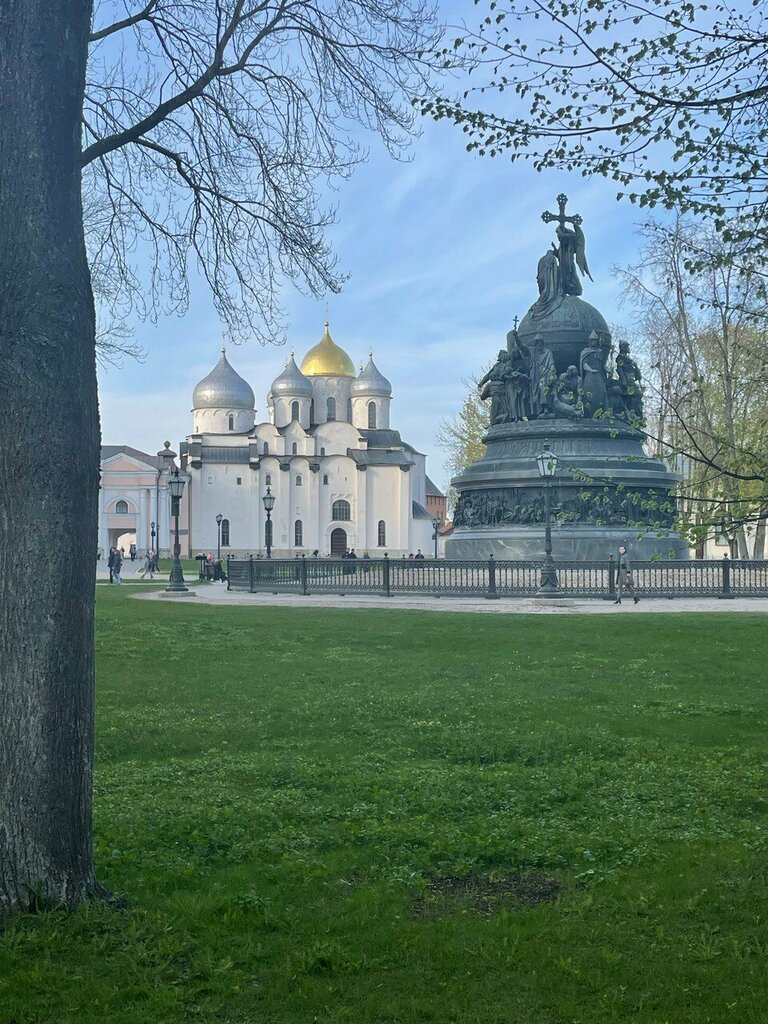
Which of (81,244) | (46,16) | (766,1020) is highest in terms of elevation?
(46,16)

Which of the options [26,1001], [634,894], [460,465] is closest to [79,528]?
[26,1001]

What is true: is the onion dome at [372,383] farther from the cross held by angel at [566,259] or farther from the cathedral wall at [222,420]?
the cross held by angel at [566,259]

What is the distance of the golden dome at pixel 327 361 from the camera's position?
100375 mm

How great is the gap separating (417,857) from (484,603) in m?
19.4

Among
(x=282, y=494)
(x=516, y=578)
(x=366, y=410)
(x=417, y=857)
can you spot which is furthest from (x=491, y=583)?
(x=366, y=410)

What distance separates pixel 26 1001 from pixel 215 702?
21.4 feet

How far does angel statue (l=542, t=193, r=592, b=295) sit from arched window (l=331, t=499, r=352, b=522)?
5925cm

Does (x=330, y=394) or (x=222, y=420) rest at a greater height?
(x=330, y=394)

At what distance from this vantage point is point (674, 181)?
6.00m

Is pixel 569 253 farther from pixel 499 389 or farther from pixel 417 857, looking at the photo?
pixel 417 857

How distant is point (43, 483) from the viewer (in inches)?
184

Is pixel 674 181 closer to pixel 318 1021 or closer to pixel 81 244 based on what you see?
pixel 81 244

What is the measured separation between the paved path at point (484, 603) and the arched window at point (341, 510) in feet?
209

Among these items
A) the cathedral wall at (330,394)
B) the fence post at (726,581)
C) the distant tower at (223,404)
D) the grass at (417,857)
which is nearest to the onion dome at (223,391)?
the distant tower at (223,404)
